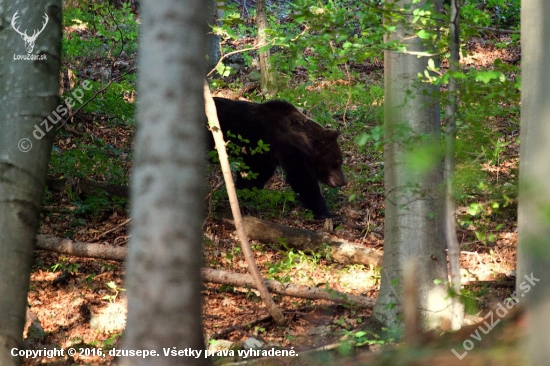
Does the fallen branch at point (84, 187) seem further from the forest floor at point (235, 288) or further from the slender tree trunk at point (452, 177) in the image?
the slender tree trunk at point (452, 177)

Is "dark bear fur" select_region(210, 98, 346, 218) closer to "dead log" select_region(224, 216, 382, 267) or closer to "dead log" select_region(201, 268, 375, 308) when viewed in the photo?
"dead log" select_region(224, 216, 382, 267)

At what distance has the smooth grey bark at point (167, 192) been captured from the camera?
7.01 feet

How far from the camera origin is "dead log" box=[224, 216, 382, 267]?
23.1ft

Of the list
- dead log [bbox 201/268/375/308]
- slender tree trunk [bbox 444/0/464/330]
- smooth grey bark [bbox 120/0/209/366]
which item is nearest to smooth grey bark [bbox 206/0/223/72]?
smooth grey bark [bbox 120/0/209/366]

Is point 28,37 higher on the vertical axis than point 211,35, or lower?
lower

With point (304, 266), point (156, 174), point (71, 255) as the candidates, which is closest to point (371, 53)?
point (156, 174)

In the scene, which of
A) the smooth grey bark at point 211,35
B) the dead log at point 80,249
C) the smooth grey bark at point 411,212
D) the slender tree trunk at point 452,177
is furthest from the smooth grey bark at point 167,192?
the dead log at point 80,249

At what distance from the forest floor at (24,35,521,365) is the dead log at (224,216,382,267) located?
12 centimetres

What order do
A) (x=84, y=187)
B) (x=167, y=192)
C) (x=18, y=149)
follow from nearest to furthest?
(x=167, y=192) → (x=18, y=149) → (x=84, y=187)

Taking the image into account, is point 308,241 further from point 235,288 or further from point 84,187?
point 84,187

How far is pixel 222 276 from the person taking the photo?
243 inches

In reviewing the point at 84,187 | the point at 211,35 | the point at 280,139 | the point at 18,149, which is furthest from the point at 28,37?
the point at 211,35

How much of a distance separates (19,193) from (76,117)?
24.2 ft

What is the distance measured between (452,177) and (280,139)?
234 inches
